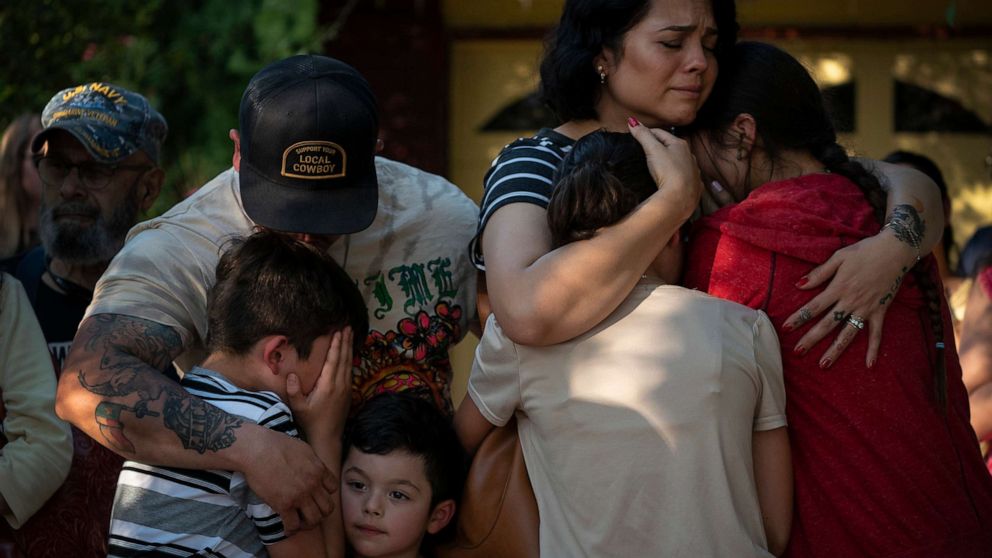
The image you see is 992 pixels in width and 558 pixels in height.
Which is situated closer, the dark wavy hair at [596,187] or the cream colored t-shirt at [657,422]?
the cream colored t-shirt at [657,422]

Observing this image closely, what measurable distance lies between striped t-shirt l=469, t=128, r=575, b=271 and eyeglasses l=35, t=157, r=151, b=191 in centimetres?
177

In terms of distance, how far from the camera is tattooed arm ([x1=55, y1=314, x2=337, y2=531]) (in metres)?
2.52

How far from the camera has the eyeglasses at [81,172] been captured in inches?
161

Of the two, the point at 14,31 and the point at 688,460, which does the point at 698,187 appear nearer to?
the point at 688,460

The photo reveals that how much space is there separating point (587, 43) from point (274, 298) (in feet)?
3.37

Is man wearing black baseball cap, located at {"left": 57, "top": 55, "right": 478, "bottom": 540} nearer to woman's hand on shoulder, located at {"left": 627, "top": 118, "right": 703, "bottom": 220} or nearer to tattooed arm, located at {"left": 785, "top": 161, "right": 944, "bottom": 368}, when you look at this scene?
woman's hand on shoulder, located at {"left": 627, "top": 118, "right": 703, "bottom": 220}

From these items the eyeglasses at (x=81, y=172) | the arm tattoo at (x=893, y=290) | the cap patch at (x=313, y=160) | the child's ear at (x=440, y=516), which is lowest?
the child's ear at (x=440, y=516)

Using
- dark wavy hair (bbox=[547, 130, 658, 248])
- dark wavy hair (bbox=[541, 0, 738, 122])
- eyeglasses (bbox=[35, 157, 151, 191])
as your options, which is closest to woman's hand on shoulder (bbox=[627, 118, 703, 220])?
dark wavy hair (bbox=[547, 130, 658, 248])

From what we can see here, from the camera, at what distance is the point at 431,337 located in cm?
317

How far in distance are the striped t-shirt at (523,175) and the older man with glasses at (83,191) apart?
4.38ft

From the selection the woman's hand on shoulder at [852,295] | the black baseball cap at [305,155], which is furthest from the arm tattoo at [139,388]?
the woman's hand on shoulder at [852,295]

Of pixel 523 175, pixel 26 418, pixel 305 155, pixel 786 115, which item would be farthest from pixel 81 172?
pixel 786 115

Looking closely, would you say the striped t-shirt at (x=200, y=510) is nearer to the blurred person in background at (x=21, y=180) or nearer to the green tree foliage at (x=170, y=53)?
the blurred person in background at (x=21, y=180)

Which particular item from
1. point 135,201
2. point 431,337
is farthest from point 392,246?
point 135,201
